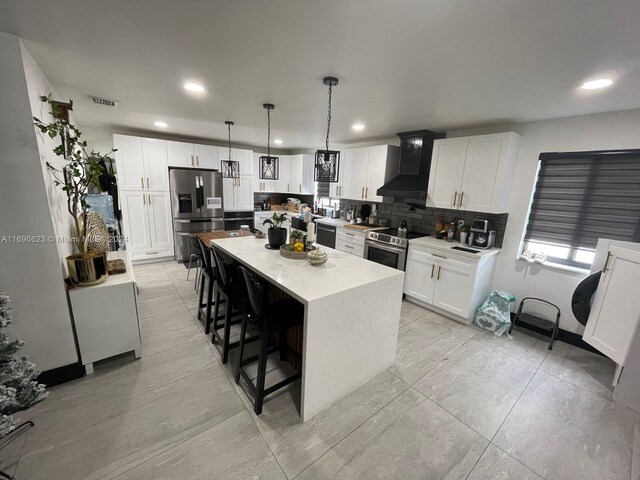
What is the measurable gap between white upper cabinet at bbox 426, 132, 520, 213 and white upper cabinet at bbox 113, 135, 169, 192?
4.44 metres

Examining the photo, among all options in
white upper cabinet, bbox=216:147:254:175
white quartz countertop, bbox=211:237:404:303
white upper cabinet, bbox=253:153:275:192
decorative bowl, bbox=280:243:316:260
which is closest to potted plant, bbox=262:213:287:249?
white quartz countertop, bbox=211:237:404:303

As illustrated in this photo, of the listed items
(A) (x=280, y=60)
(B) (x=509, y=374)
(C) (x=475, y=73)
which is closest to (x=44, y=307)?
(A) (x=280, y=60)

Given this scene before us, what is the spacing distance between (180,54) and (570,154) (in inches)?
144

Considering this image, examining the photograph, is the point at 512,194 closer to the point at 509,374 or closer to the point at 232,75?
the point at 509,374

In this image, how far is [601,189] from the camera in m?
2.56

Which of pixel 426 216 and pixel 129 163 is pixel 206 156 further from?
pixel 426 216

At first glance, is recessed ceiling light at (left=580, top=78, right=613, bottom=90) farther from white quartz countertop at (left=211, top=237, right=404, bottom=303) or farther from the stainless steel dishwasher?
the stainless steel dishwasher

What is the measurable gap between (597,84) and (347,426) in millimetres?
2987

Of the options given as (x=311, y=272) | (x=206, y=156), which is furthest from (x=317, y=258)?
(x=206, y=156)

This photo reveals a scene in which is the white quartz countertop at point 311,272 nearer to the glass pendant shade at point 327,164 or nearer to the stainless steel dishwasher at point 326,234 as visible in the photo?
the glass pendant shade at point 327,164

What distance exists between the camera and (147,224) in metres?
4.56

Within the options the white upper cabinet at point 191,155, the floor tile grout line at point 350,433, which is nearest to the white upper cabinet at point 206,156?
the white upper cabinet at point 191,155

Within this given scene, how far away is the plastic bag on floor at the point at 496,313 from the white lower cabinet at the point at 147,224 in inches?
201

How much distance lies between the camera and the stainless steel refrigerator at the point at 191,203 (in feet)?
15.2
